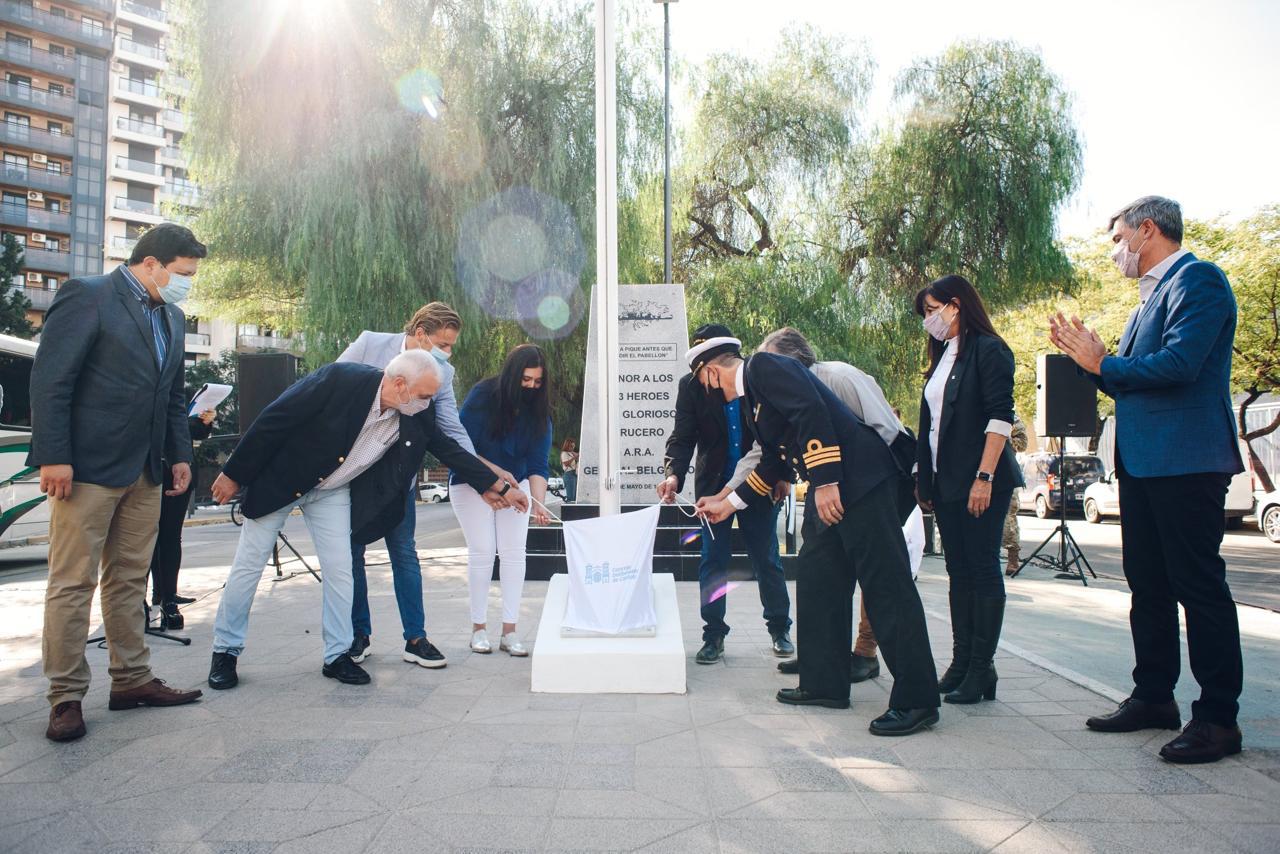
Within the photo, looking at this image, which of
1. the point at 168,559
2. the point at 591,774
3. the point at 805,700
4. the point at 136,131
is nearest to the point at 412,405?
the point at 591,774

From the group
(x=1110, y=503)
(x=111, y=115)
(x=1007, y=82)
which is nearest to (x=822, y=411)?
(x=1007, y=82)

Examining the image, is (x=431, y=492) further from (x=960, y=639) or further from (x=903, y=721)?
(x=903, y=721)

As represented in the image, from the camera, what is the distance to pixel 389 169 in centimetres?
1264

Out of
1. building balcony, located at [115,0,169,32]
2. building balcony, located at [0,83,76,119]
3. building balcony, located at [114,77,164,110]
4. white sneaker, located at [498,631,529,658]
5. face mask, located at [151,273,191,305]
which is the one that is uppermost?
building balcony, located at [115,0,169,32]

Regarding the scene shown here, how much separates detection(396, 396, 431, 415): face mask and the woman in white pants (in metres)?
0.66

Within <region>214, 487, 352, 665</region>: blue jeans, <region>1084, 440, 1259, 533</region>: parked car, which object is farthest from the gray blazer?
<region>1084, 440, 1259, 533</region>: parked car

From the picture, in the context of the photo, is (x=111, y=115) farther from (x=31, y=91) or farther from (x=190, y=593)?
(x=190, y=593)

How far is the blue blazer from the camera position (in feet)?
10.1

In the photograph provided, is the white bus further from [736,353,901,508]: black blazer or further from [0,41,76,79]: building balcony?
[0,41,76,79]: building balcony

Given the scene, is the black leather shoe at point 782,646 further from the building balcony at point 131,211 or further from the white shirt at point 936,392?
the building balcony at point 131,211

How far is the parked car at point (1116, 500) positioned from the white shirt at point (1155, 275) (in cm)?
1642

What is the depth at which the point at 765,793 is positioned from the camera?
8.85ft

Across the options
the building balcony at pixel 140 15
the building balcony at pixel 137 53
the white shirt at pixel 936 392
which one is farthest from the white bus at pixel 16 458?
the building balcony at pixel 140 15

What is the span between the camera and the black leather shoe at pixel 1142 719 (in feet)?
10.9
